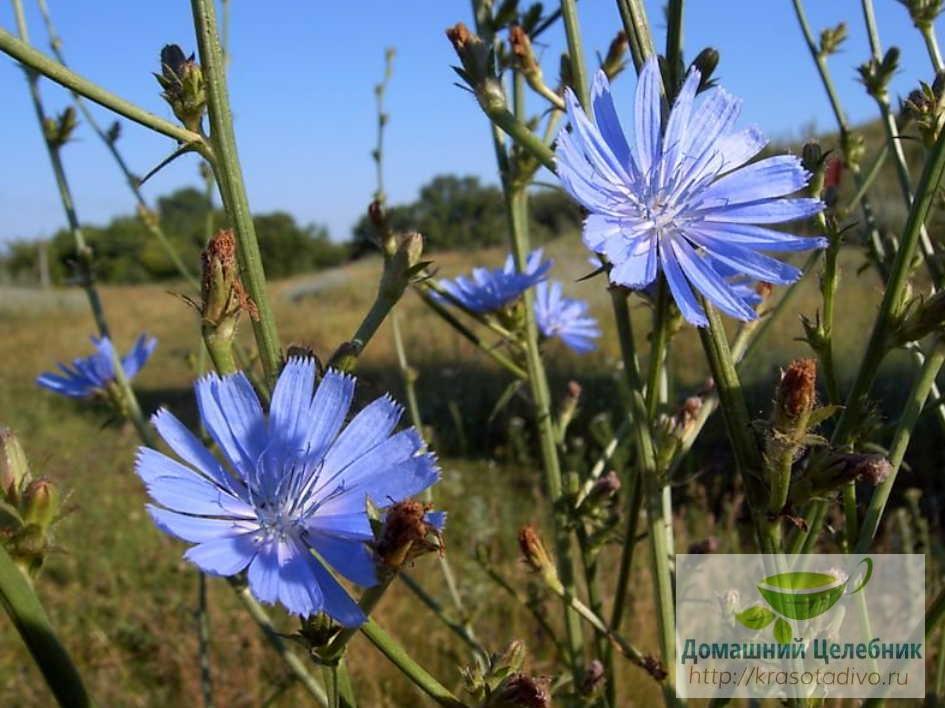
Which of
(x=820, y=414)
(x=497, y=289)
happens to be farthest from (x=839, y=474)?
(x=497, y=289)

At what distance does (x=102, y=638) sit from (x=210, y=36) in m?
4.21

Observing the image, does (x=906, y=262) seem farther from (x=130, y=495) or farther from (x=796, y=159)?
(x=130, y=495)

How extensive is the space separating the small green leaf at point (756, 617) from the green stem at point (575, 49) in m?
0.86

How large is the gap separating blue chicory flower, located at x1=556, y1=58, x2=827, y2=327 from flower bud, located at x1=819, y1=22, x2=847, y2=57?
1.39 metres

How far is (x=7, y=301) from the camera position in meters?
24.7

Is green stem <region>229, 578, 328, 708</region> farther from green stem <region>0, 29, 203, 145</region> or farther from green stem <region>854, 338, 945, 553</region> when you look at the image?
green stem <region>854, 338, 945, 553</region>

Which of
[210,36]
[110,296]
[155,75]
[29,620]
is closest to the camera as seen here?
[29,620]

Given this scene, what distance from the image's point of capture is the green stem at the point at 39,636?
84cm

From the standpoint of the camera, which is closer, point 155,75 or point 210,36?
point 210,36

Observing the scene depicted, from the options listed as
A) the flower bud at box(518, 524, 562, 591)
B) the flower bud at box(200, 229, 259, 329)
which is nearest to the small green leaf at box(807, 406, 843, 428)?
the flower bud at box(518, 524, 562, 591)

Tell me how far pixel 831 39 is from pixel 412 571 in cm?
396

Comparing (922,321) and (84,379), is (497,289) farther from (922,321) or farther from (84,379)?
(84,379)

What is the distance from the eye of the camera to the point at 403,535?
894mm

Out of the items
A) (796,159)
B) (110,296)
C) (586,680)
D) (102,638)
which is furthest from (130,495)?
(110,296)
